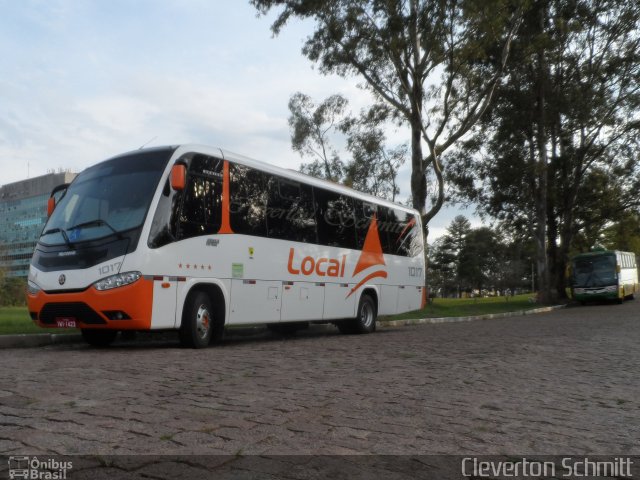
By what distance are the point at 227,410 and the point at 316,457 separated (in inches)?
53.3

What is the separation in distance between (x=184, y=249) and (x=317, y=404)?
512 centimetres

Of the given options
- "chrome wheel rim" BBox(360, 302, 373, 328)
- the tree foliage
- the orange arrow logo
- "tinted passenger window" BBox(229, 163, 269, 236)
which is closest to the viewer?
"tinted passenger window" BBox(229, 163, 269, 236)

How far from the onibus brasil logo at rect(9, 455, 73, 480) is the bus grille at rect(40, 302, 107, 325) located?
233 inches

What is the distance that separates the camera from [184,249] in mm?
9531

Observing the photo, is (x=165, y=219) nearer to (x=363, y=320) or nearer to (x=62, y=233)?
(x=62, y=233)

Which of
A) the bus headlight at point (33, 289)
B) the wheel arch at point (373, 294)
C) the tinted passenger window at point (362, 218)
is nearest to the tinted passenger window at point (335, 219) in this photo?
the tinted passenger window at point (362, 218)

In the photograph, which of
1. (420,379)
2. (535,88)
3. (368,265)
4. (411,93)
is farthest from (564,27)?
(420,379)

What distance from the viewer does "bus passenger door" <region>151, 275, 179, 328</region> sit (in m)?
9.05

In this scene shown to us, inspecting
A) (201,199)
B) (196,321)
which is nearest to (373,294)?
(196,321)

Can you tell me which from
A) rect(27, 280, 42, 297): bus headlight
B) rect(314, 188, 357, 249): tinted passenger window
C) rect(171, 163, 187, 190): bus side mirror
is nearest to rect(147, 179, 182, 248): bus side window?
rect(171, 163, 187, 190): bus side mirror

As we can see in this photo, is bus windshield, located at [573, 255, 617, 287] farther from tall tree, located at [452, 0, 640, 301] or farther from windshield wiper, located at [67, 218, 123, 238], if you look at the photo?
windshield wiper, located at [67, 218, 123, 238]

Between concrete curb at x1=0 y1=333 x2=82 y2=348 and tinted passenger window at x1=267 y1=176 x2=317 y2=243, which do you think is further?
tinted passenger window at x1=267 y1=176 x2=317 y2=243

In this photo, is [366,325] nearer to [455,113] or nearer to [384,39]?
[384,39]

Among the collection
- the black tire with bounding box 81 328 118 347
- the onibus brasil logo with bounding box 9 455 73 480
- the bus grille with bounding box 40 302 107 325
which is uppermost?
the bus grille with bounding box 40 302 107 325
